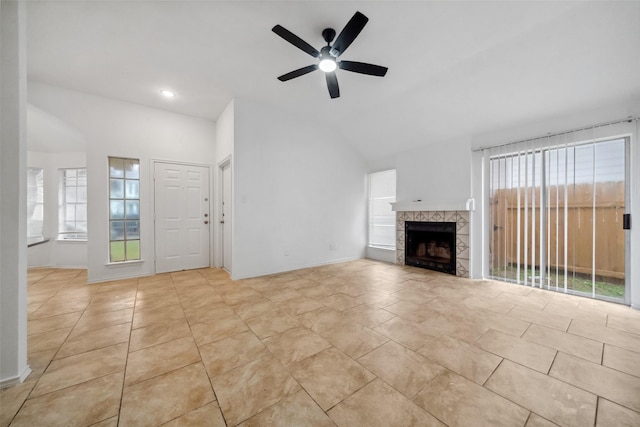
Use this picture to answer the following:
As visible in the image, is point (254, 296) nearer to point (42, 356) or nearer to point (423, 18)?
point (42, 356)

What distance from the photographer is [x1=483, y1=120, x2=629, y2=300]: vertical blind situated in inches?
112

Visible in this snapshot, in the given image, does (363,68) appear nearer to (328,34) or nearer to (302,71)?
(328,34)

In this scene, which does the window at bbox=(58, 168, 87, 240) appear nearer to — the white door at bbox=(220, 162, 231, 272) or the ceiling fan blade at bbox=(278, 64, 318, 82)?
the white door at bbox=(220, 162, 231, 272)

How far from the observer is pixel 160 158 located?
4.30m

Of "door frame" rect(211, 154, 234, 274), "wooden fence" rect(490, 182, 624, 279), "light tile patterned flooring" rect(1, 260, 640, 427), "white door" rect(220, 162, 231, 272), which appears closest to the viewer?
"light tile patterned flooring" rect(1, 260, 640, 427)

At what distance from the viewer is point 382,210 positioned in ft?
18.2

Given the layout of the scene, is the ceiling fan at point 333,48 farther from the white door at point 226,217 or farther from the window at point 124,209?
the window at point 124,209

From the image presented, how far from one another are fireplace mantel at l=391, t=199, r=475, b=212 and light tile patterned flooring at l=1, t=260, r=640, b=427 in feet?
4.79

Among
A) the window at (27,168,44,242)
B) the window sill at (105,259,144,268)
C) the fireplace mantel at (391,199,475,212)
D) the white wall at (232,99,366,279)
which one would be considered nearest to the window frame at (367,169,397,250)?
the white wall at (232,99,366,279)

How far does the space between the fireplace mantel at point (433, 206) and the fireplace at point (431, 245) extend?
30cm

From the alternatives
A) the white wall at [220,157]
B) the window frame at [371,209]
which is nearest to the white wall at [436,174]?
the window frame at [371,209]

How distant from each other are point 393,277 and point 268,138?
329 cm

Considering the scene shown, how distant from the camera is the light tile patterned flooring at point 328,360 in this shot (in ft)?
4.26

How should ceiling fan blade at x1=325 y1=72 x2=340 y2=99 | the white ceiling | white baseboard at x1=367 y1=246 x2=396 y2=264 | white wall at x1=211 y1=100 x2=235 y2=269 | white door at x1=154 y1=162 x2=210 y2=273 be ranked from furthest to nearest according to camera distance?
1. white baseboard at x1=367 y1=246 x2=396 y2=264
2. white door at x1=154 y1=162 x2=210 y2=273
3. white wall at x1=211 y1=100 x2=235 y2=269
4. ceiling fan blade at x1=325 y1=72 x2=340 y2=99
5. the white ceiling
